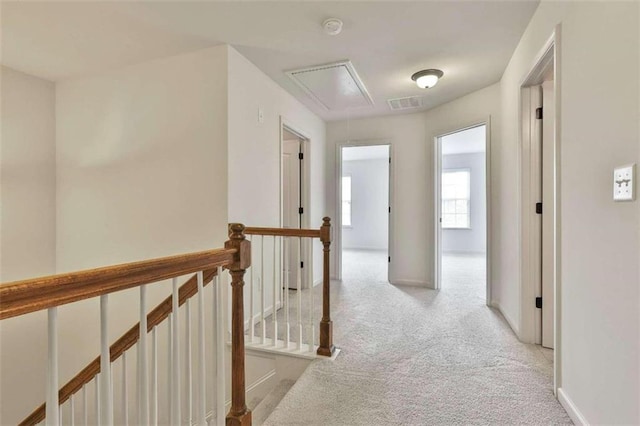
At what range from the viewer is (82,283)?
80 cm

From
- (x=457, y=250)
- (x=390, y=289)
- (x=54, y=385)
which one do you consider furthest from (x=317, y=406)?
(x=457, y=250)

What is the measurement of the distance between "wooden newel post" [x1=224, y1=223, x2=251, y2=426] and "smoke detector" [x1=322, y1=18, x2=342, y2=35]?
159 cm

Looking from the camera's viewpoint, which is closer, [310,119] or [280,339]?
[280,339]

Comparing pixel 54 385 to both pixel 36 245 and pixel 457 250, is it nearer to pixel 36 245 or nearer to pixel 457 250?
pixel 36 245

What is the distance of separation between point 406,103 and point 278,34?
6.58 ft

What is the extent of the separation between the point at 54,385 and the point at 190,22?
2.24 m

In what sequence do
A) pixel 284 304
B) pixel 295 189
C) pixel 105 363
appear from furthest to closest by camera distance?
1. pixel 295 189
2. pixel 284 304
3. pixel 105 363

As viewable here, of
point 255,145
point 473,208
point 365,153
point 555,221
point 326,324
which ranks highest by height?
point 365,153

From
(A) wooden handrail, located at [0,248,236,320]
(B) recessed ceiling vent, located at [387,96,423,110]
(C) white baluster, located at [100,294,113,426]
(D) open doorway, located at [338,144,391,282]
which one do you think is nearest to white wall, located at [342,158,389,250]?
(D) open doorway, located at [338,144,391,282]

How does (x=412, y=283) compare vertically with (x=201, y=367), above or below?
below

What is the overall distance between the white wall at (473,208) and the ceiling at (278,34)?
4.45 meters

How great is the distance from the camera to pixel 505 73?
2791 mm

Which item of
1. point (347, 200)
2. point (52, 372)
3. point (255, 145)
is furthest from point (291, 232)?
point (347, 200)
